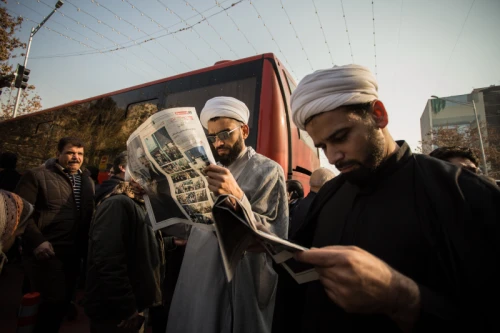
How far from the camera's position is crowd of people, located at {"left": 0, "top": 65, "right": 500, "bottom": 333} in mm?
670

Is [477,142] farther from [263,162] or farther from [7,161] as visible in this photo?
[7,161]

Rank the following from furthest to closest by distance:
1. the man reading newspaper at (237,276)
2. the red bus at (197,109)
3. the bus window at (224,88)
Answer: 1. the bus window at (224,88)
2. the red bus at (197,109)
3. the man reading newspaper at (237,276)

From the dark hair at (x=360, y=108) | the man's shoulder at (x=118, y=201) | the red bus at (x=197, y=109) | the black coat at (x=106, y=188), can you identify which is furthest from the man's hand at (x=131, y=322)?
the red bus at (x=197, y=109)

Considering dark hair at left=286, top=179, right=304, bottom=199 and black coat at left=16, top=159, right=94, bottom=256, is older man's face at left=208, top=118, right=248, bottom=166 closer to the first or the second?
dark hair at left=286, top=179, right=304, bottom=199

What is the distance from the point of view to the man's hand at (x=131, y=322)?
75.7 inches

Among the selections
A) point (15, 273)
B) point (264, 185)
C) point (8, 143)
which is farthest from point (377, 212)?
point (8, 143)

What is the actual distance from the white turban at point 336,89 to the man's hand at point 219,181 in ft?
1.51

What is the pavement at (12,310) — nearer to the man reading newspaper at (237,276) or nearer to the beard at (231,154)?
the man reading newspaper at (237,276)

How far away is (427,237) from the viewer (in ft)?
2.62

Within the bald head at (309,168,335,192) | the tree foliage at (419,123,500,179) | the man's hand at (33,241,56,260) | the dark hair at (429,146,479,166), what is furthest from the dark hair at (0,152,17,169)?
the tree foliage at (419,123,500,179)

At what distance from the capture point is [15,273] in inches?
254

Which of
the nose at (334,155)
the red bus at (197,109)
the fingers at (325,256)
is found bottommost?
the fingers at (325,256)

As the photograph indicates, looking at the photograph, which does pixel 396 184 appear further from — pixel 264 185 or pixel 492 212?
pixel 264 185

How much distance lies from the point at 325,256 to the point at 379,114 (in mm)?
724
